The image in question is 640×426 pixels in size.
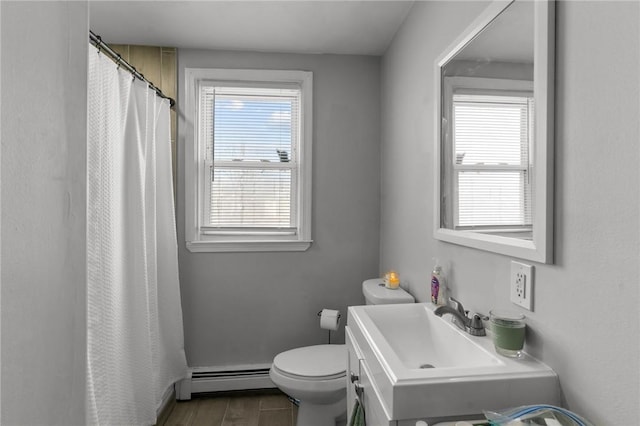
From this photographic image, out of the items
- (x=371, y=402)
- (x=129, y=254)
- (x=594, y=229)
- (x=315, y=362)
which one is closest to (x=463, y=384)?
(x=371, y=402)

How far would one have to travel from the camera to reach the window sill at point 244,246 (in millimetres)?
2389

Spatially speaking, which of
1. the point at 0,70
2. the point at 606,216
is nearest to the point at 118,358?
the point at 0,70

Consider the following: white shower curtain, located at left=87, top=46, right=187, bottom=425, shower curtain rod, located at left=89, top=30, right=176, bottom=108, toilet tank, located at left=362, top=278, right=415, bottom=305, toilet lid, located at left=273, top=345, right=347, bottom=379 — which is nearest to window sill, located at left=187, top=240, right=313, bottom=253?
white shower curtain, located at left=87, top=46, right=187, bottom=425

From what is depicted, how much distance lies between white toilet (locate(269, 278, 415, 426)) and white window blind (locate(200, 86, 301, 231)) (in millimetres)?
888

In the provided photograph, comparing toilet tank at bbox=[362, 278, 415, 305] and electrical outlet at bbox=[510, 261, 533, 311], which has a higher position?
electrical outlet at bbox=[510, 261, 533, 311]

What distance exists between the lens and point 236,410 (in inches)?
86.4

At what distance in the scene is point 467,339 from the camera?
1150 millimetres

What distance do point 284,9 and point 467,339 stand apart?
6.10 feet

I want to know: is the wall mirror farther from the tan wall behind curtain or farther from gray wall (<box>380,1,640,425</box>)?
the tan wall behind curtain

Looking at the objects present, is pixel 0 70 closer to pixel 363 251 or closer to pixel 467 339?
pixel 467 339

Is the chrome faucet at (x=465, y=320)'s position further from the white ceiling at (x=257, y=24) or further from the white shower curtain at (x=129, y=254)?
the white ceiling at (x=257, y=24)

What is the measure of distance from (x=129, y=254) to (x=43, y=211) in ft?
3.83

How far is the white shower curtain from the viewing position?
54.9 inches

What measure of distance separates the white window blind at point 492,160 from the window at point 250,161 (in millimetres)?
1223
